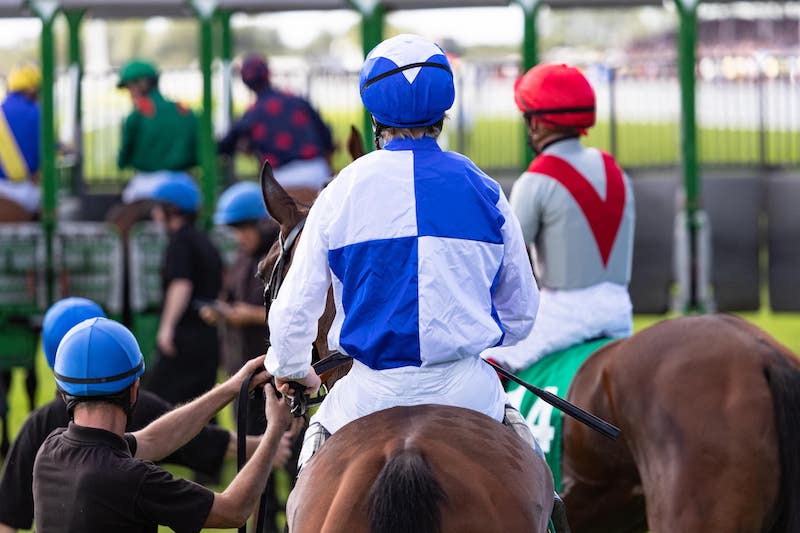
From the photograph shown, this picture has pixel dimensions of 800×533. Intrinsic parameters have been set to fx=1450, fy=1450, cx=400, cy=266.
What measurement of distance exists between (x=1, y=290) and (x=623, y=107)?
6.67 meters

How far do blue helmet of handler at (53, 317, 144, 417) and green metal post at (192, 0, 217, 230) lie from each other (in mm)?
6792

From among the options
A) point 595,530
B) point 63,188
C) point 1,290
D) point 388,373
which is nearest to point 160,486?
point 388,373

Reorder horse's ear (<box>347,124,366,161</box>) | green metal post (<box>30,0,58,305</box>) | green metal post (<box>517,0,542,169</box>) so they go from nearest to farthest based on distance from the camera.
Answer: horse's ear (<box>347,124,366,161</box>) → green metal post (<box>30,0,58,305</box>) → green metal post (<box>517,0,542,169</box>)

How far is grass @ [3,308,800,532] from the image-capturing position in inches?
325

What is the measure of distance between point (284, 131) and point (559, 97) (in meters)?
4.81

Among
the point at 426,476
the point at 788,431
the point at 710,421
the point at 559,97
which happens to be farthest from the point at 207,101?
the point at 426,476

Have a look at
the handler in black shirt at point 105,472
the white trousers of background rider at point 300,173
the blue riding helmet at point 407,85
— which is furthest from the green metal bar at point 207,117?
the blue riding helmet at point 407,85

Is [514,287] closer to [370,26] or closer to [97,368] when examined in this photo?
[97,368]

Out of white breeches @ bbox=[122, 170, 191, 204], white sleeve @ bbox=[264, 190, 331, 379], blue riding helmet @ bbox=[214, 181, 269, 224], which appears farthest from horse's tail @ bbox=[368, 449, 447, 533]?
white breeches @ bbox=[122, 170, 191, 204]

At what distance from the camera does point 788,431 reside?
4141 mm

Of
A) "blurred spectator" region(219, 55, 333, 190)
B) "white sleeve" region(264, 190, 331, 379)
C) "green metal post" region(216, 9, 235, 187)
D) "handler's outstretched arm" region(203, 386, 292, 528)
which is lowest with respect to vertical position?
"handler's outstretched arm" region(203, 386, 292, 528)

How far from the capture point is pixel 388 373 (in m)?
3.30

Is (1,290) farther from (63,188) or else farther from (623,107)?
(623,107)

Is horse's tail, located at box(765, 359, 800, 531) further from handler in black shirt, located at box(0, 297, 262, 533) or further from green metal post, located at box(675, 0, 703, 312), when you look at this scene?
green metal post, located at box(675, 0, 703, 312)
